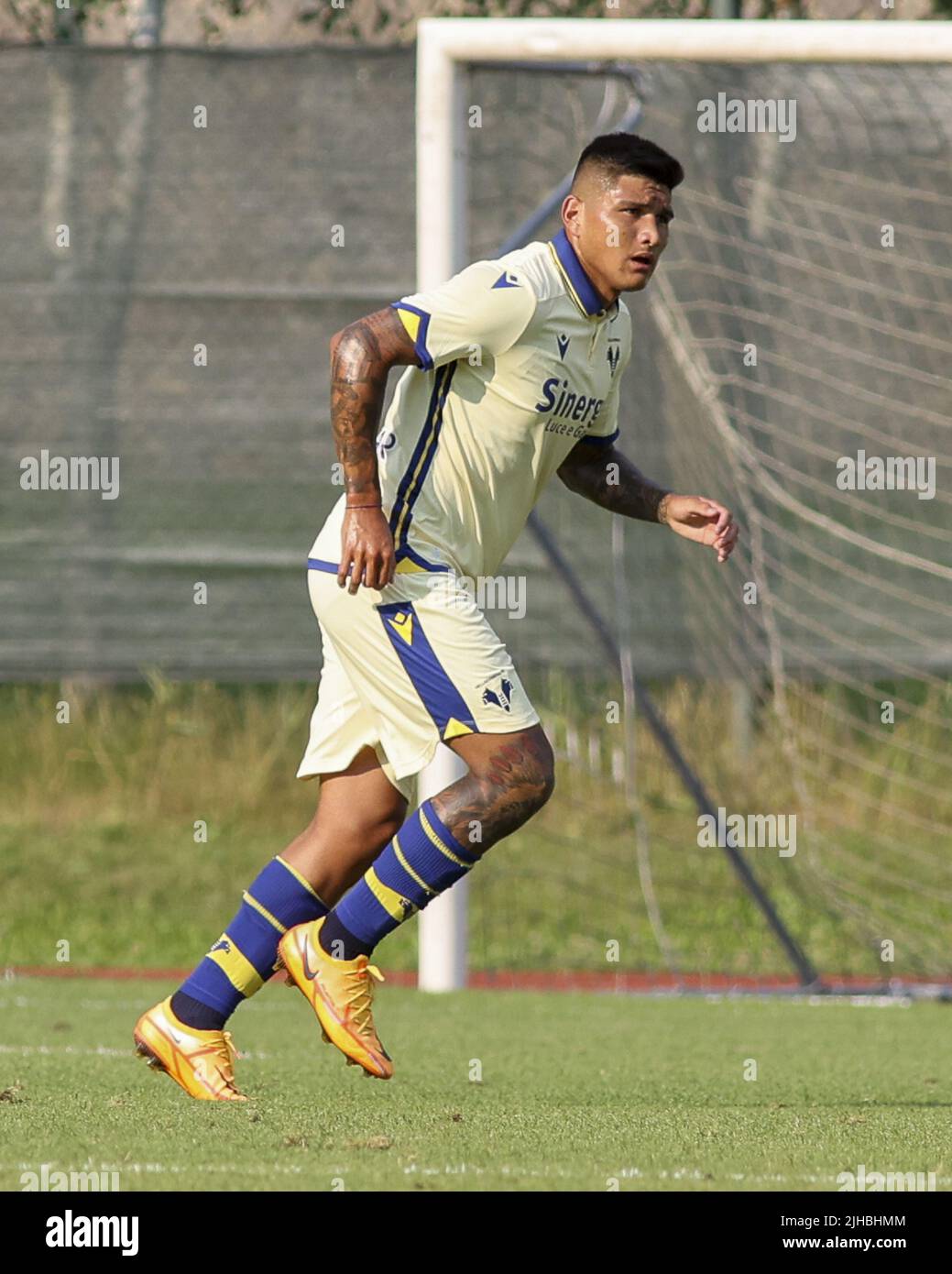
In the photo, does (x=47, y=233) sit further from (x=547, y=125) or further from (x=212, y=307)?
(x=547, y=125)

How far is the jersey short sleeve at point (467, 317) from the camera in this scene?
14.9ft

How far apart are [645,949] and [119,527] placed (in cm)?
312

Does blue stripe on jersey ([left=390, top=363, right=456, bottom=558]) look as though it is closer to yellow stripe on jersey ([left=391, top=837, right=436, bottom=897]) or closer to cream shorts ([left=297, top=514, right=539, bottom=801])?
cream shorts ([left=297, top=514, right=539, bottom=801])

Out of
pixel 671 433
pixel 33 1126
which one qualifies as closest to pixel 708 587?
pixel 671 433

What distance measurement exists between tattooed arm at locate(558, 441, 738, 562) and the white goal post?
2407 mm

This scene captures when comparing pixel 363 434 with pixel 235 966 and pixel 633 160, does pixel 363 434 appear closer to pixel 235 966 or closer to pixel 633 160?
pixel 633 160

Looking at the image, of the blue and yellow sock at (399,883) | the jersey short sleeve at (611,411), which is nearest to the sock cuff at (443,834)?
the blue and yellow sock at (399,883)

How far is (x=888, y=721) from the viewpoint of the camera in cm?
862

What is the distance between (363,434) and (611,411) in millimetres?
777

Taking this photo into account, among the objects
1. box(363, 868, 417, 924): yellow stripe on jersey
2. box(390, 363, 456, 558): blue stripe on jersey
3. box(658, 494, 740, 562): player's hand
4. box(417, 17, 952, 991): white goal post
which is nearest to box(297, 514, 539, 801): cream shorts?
box(390, 363, 456, 558): blue stripe on jersey

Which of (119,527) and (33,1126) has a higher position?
(119,527)

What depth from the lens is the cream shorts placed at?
4516 mm

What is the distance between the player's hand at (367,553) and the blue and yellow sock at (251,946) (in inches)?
28.1

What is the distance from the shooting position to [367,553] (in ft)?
14.6
